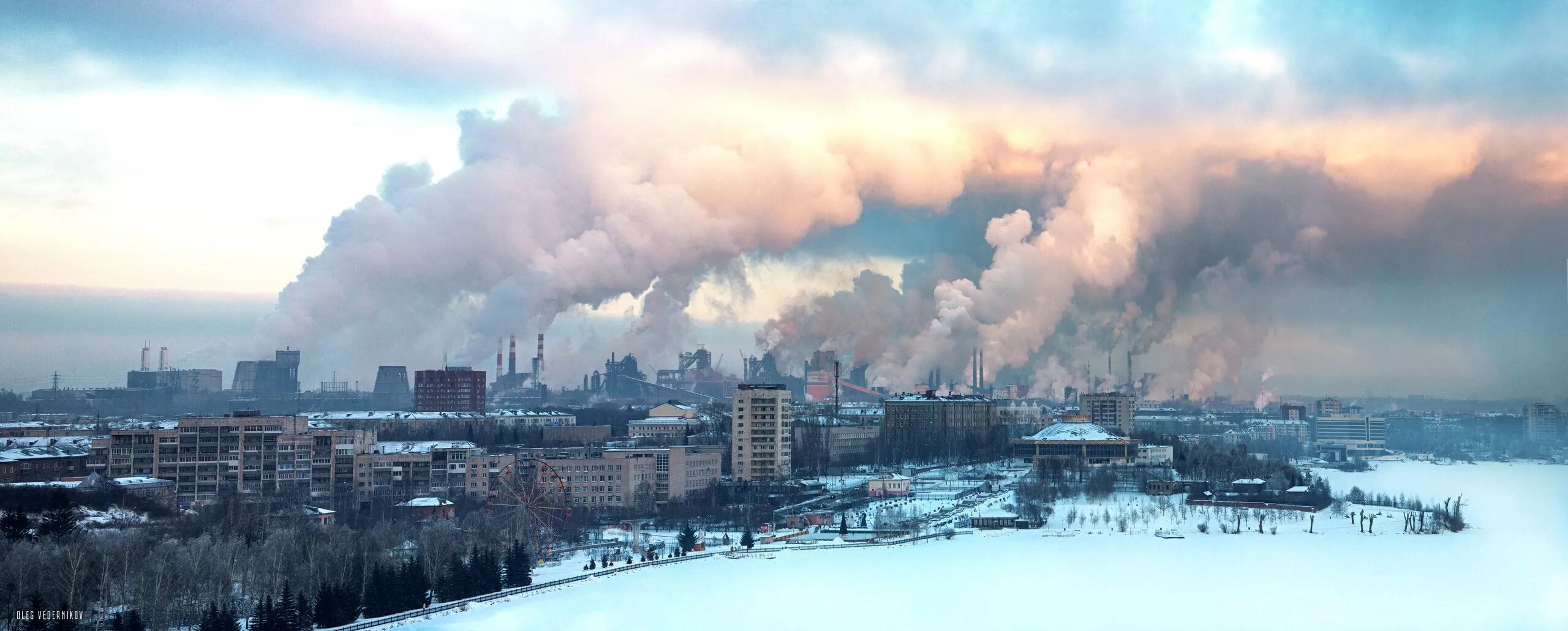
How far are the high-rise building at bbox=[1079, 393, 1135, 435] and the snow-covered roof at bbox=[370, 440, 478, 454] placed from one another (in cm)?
2515

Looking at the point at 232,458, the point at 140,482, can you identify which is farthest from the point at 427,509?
A: the point at 232,458

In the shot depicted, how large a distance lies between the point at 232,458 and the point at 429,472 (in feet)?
11.4

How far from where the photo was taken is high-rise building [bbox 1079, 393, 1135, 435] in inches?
1960

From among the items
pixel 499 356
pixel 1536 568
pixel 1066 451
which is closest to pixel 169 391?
pixel 499 356

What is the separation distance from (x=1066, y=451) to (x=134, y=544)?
82.5ft

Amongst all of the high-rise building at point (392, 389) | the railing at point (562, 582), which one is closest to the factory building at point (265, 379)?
the high-rise building at point (392, 389)

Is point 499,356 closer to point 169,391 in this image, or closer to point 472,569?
Result: point 169,391

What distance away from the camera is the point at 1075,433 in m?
38.9

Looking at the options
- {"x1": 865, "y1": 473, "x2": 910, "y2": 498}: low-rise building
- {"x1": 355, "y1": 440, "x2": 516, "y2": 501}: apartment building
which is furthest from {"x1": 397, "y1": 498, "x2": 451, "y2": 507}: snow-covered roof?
{"x1": 865, "y1": 473, "x2": 910, "y2": 498}: low-rise building

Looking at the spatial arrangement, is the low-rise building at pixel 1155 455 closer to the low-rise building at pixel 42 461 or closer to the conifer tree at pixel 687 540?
the conifer tree at pixel 687 540

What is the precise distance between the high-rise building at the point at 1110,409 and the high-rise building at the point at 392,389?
24.6 m

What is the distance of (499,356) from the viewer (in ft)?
212

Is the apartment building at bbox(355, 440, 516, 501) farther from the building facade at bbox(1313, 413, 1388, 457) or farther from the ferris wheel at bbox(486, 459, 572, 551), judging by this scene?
the building facade at bbox(1313, 413, 1388, 457)

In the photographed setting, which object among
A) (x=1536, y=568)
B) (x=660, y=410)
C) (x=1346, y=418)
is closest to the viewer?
(x=1536, y=568)
